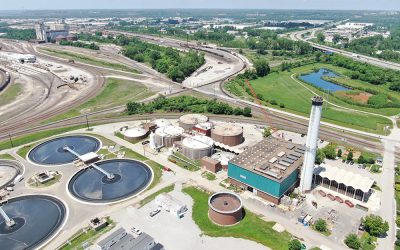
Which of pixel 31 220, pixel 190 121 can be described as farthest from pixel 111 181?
pixel 190 121

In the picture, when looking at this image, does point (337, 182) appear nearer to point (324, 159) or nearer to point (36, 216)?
point (324, 159)

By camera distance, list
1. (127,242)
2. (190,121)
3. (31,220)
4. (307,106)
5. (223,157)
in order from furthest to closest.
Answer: (307,106) < (190,121) < (223,157) < (31,220) < (127,242)

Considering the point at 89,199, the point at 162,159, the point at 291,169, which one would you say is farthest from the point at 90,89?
the point at 291,169

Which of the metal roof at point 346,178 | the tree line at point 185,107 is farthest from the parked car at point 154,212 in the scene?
the tree line at point 185,107

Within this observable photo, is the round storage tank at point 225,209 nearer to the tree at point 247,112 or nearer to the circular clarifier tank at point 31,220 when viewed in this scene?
the circular clarifier tank at point 31,220

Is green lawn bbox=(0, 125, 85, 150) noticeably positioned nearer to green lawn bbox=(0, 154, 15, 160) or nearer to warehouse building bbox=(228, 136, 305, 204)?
green lawn bbox=(0, 154, 15, 160)

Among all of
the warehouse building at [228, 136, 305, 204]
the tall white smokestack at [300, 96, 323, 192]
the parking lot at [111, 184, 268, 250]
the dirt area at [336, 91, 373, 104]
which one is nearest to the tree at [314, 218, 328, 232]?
the warehouse building at [228, 136, 305, 204]

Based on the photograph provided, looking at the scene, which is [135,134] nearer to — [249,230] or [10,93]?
[249,230]
